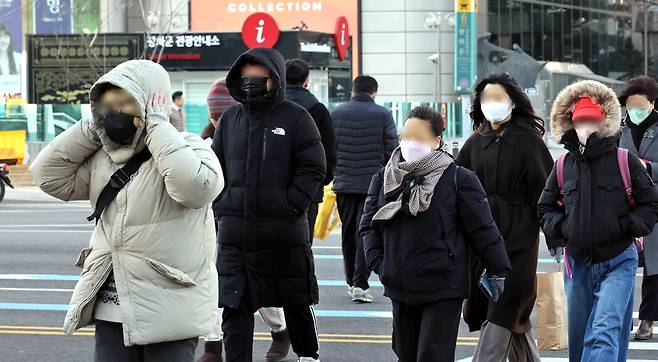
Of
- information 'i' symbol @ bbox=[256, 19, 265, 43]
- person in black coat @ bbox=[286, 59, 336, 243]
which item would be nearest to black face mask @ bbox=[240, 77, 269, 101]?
person in black coat @ bbox=[286, 59, 336, 243]

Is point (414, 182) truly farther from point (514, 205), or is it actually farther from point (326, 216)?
point (326, 216)

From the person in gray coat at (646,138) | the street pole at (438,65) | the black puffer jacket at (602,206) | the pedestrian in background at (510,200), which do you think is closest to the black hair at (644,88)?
the person in gray coat at (646,138)

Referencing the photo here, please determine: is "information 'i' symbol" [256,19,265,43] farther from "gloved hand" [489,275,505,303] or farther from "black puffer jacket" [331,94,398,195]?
"gloved hand" [489,275,505,303]

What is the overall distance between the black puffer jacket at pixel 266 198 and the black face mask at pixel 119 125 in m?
2.10

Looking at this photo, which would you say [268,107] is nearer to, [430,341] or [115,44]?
[430,341]

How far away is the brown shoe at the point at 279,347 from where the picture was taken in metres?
8.41

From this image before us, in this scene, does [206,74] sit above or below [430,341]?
above

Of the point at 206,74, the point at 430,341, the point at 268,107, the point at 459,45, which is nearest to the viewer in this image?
the point at 430,341

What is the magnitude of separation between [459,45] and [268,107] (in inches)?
1496

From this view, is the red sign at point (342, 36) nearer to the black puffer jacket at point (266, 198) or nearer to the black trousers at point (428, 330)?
the black puffer jacket at point (266, 198)

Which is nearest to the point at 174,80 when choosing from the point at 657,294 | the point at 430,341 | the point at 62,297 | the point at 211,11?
the point at 211,11

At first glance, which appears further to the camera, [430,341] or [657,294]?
[657,294]

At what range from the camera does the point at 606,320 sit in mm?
6758

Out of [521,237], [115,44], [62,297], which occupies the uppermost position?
[115,44]
